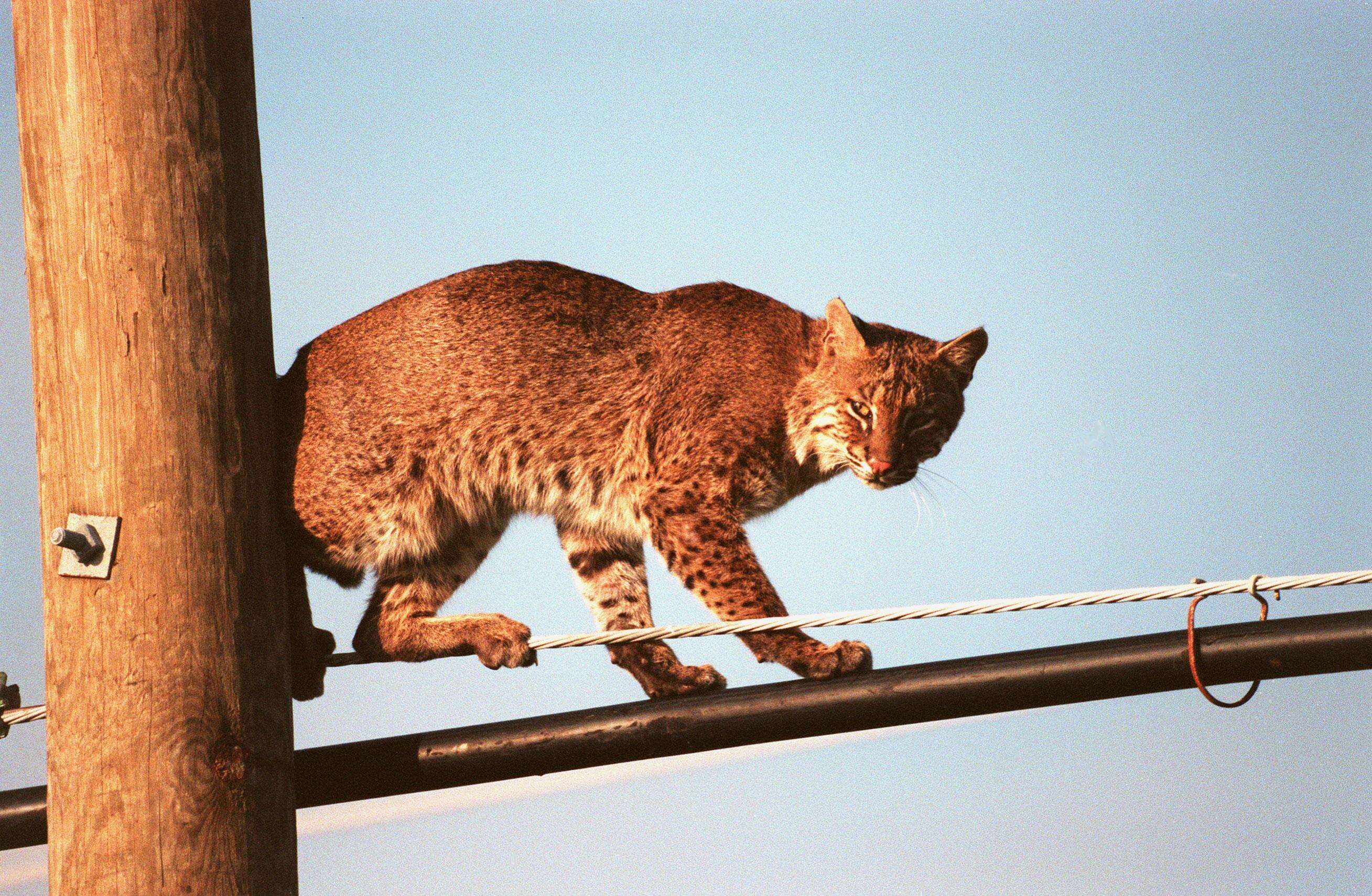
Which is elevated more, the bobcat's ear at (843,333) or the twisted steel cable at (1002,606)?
the bobcat's ear at (843,333)

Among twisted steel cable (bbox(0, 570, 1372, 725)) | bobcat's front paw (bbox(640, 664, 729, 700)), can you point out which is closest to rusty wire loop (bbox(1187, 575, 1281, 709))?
twisted steel cable (bbox(0, 570, 1372, 725))

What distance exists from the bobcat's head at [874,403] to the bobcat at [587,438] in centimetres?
1

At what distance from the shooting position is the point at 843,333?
6168 millimetres

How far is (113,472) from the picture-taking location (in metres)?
3.39

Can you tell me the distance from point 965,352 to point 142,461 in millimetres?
4018

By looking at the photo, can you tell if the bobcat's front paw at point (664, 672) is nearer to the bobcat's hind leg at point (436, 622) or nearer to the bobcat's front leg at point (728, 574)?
the bobcat's front leg at point (728, 574)

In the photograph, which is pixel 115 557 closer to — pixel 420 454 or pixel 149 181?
pixel 149 181

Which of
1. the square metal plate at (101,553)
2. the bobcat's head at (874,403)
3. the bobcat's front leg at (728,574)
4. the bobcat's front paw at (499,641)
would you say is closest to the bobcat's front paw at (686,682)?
the bobcat's front leg at (728,574)

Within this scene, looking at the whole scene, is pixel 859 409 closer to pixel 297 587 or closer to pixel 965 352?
pixel 965 352

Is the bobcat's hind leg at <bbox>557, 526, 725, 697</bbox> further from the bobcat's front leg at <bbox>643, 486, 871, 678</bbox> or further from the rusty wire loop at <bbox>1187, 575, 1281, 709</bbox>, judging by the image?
the rusty wire loop at <bbox>1187, 575, 1281, 709</bbox>

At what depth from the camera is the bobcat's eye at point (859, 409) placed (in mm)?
5906

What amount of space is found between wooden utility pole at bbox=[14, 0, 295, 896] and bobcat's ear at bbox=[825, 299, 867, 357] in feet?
10.6

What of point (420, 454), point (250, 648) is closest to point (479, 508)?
point (420, 454)

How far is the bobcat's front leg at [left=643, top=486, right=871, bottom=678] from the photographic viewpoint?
5.15 m
